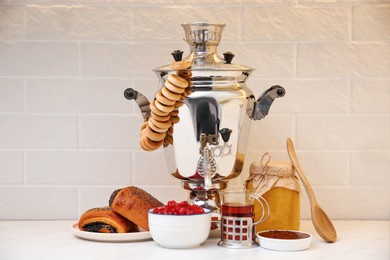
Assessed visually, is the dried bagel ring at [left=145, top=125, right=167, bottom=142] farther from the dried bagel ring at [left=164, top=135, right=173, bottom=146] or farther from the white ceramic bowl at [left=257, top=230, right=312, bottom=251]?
the white ceramic bowl at [left=257, top=230, right=312, bottom=251]

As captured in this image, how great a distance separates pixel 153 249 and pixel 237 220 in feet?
0.59

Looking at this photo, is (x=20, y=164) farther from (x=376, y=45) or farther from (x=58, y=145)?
(x=376, y=45)

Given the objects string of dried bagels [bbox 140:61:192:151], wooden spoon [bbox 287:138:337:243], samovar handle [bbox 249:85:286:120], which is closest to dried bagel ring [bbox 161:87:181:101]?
string of dried bagels [bbox 140:61:192:151]

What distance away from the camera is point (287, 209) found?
1573 millimetres

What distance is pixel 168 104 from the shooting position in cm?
151

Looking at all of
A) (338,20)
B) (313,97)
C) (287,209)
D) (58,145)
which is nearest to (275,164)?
(287,209)

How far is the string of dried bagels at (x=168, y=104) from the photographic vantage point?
1509 millimetres

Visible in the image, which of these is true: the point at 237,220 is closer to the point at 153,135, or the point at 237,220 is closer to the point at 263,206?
the point at 263,206

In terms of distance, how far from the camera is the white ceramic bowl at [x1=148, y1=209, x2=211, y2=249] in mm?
1444

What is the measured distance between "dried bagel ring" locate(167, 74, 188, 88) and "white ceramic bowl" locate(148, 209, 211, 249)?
0.87 ft

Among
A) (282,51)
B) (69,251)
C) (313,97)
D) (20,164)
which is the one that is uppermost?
(282,51)

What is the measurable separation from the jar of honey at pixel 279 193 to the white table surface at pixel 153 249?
0.25 feet

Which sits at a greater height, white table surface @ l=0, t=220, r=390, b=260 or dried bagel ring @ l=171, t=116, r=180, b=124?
dried bagel ring @ l=171, t=116, r=180, b=124

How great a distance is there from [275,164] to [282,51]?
36cm
